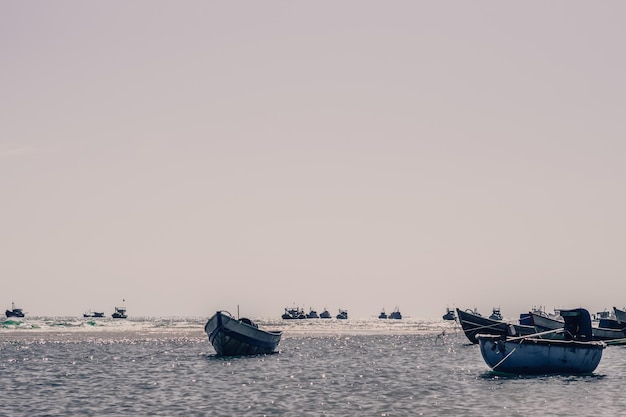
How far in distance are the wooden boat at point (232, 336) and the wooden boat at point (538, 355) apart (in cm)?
2302

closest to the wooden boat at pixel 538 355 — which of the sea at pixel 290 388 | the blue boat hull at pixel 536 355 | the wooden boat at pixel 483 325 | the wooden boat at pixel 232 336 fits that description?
the blue boat hull at pixel 536 355

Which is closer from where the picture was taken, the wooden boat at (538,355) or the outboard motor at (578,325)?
the wooden boat at (538,355)

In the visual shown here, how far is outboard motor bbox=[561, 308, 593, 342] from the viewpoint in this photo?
41906 millimetres

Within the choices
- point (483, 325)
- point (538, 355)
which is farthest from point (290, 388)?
point (483, 325)

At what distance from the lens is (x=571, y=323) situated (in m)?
42.5

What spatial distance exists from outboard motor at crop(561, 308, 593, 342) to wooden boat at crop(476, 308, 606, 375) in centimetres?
229

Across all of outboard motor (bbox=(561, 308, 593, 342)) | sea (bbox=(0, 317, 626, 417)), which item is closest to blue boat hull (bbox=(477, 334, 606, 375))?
sea (bbox=(0, 317, 626, 417))

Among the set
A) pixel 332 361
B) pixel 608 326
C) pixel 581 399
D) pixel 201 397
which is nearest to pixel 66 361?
pixel 332 361

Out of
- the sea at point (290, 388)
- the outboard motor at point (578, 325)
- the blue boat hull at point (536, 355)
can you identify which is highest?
the outboard motor at point (578, 325)

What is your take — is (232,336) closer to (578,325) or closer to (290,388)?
(290,388)

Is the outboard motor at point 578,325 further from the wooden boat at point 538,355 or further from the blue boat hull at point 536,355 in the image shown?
the blue boat hull at point 536,355

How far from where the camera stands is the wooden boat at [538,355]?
37875 millimetres

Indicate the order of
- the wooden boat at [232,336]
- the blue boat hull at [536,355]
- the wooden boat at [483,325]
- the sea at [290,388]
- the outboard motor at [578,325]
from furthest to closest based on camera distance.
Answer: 1. the wooden boat at [483,325]
2. the wooden boat at [232,336]
3. the outboard motor at [578,325]
4. the blue boat hull at [536,355]
5. the sea at [290,388]

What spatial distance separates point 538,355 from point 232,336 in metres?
26.1
